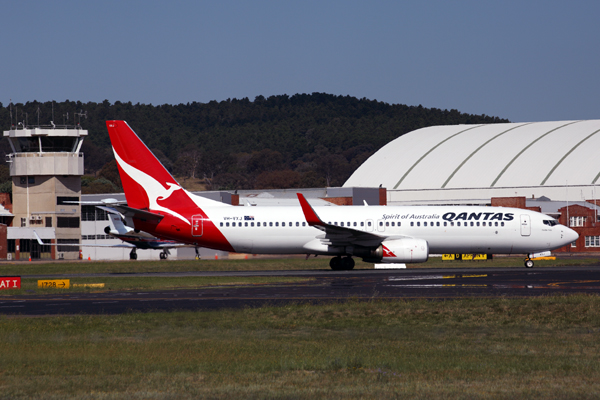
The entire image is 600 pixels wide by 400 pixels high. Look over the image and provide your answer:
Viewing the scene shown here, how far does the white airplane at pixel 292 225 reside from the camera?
43875 millimetres

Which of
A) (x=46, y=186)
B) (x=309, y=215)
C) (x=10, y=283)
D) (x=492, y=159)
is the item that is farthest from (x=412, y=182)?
(x=10, y=283)

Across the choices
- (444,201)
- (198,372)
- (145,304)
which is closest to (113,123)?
(145,304)

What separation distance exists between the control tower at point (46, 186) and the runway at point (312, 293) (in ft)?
190

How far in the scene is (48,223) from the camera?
287 ft

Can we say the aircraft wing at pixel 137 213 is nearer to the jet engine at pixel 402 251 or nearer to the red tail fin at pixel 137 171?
the red tail fin at pixel 137 171

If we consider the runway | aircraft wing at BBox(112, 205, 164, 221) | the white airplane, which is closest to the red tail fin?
the white airplane

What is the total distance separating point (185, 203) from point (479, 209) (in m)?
18.3

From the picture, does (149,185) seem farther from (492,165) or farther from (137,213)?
(492,165)

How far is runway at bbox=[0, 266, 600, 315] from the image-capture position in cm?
2545

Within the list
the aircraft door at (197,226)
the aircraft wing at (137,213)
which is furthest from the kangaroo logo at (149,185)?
the aircraft door at (197,226)

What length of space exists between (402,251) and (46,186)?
58.0 metres

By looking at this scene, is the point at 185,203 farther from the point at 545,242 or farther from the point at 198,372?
the point at 198,372

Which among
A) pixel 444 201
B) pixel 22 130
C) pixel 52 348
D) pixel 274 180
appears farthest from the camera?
pixel 274 180

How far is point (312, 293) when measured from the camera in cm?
2894
